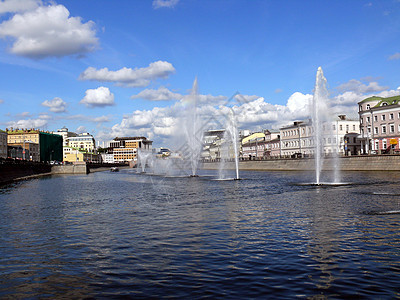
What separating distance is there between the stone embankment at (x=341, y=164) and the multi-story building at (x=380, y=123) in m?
10.6

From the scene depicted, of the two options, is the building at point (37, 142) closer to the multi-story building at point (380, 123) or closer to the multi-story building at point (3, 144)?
the multi-story building at point (3, 144)

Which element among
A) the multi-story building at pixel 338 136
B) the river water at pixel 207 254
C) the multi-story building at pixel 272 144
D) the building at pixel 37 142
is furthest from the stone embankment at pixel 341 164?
the building at pixel 37 142

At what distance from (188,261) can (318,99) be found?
33.2 metres

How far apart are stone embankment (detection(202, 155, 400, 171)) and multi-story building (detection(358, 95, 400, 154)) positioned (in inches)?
417

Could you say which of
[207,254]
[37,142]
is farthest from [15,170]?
[37,142]

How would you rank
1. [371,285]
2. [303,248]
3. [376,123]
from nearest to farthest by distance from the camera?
[371,285], [303,248], [376,123]

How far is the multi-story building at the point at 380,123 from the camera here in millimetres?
85250

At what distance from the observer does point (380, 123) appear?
89375mm

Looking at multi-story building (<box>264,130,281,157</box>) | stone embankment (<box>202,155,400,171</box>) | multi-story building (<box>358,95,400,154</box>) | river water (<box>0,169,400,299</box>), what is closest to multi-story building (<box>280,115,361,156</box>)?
multi-story building (<box>358,95,400,154</box>)

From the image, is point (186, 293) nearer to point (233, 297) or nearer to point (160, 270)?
point (233, 297)

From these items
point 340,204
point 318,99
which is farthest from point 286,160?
point 340,204

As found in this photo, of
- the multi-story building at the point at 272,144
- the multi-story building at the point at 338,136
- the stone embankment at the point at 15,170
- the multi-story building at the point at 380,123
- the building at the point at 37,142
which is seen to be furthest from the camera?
the building at the point at 37,142

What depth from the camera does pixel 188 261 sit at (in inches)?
440

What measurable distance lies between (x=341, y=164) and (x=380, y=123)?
21033mm
